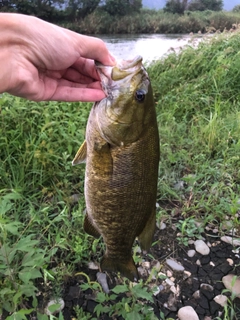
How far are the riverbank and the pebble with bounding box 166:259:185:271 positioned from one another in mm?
22865

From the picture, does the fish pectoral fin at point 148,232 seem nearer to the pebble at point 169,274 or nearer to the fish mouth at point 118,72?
the fish mouth at point 118,72

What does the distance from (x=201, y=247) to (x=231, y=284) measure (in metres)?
0.52

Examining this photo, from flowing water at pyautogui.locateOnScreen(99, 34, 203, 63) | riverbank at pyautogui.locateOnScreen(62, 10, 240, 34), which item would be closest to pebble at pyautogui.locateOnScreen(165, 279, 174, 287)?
flowing water at pyautogui.locateOnScreen(99, 34, 203, 63)

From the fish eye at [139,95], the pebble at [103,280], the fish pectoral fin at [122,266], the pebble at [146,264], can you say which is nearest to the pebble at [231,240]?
the pebble at [146,264]

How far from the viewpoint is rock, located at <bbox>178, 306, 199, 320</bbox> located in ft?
7.79

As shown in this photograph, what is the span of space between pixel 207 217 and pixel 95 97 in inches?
68.7

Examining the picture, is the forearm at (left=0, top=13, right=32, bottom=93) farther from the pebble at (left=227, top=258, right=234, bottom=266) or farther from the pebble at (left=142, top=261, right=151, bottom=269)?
the pebble at (left=227, top=258, right=234, bottom=266)

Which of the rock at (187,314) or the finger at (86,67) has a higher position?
the finger at (86,67)

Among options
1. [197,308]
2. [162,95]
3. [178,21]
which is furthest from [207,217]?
[178,21]

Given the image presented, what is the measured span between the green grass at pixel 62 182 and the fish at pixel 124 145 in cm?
52

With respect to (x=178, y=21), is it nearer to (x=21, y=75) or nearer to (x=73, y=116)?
(x=73, y=116)

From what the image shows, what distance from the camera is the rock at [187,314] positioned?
2373mm

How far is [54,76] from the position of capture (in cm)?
209

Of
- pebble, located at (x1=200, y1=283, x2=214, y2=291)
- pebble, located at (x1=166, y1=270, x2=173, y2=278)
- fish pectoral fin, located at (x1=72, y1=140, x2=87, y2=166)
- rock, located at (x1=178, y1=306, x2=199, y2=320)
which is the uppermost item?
fish pectoral fin, located at (x1=72, y1=140, x2=87, y2=166)
